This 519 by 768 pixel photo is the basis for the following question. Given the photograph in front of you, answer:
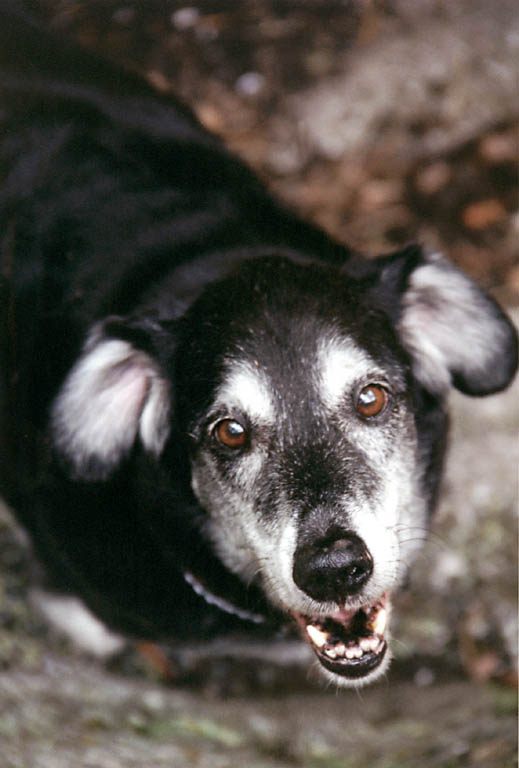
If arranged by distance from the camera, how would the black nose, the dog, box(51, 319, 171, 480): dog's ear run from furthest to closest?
box(51, 319, 171, 480): dog's ear → the dog → the black nose

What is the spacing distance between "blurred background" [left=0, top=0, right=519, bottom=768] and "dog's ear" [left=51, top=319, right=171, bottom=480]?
71cm

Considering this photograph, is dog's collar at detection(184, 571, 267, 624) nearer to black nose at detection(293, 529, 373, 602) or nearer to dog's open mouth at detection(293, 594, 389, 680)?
dog's open mouth at detection(293, 594, 389, 680)

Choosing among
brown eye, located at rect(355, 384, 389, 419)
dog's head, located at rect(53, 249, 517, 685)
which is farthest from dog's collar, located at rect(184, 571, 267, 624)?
brown eye, located at rect(355, 384, 389, 419)

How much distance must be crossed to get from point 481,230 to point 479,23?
2.90 ft

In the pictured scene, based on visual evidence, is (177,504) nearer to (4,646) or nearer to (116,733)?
(116,733)

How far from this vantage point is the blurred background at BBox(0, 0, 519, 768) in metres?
2.21

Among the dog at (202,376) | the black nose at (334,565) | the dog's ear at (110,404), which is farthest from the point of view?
the dog's ear at (110,404)

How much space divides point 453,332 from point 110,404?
861 millimetres

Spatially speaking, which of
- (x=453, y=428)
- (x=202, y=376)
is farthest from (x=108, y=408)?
(x=453, y=428)

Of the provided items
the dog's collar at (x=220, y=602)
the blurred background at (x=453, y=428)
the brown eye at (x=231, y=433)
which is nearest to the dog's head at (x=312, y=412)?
the brown eye at (x=231, y=433)

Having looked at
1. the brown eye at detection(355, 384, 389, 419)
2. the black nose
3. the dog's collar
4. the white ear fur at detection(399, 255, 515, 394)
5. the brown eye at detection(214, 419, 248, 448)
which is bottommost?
the dog's collar

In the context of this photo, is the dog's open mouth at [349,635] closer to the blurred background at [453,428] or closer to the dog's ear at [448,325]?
the blurred background at [453,428]

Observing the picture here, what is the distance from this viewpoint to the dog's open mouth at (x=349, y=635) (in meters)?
1.73

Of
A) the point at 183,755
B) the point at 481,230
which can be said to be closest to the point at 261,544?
the point at 183,755
